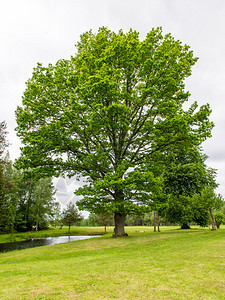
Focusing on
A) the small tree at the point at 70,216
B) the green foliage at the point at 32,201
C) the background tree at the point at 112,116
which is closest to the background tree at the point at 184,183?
the background tree at the point at 112,116

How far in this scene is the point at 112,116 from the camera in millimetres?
15516

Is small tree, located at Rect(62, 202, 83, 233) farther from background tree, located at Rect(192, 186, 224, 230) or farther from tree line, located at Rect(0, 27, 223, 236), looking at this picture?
background tree, located at Rect(192, 186, 224, 230)

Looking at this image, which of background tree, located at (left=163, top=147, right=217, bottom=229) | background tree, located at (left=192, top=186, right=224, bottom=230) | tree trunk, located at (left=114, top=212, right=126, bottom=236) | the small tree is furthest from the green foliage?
background tree, located at (left=192, top=186, right=224, bottom=230)

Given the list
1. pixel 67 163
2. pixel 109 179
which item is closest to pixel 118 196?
pixel 109 179

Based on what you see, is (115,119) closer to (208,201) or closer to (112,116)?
(112,116)

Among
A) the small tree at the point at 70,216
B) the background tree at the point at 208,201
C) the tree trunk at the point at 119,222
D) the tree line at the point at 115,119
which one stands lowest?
the small tree at the point at 70,216

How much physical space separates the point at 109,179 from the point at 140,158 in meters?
4.78

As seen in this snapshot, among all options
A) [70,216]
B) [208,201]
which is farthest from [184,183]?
[70,216]

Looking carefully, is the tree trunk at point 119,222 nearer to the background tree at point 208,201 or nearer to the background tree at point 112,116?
the background tree at point 112,116

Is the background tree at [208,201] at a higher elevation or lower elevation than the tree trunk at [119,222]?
higher

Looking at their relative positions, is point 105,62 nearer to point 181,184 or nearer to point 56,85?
point 56,85

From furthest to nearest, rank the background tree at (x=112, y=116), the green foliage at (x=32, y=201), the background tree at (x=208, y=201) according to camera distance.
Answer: the green foliage at (x=32, y=201) < the background tree at (x=208, y=201) < the background tree at (x=112, y=116)

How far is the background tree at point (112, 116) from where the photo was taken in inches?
601

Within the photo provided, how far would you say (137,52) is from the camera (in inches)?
647
